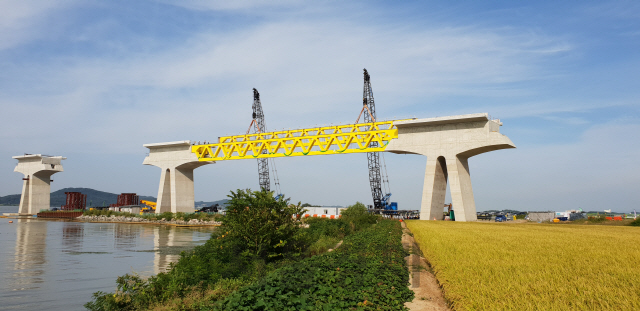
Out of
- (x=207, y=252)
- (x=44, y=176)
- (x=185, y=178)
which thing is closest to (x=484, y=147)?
(x=207, y=252)

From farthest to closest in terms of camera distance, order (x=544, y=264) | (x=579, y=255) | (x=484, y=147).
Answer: (x=484, y=147) < (x=579, y=255) < (x=544, y=264)

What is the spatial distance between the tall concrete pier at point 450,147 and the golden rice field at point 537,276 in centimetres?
2260

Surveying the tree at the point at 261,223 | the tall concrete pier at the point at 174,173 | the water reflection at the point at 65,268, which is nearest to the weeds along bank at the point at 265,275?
the tree at the point at 261,223

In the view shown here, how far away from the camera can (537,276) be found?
455 inches

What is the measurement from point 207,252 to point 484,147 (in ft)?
105

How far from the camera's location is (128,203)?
4035 inches

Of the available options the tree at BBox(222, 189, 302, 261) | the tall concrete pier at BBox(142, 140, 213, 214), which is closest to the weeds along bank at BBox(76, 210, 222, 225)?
the tall concrete pier at BBox(142, 140, 213, 214)

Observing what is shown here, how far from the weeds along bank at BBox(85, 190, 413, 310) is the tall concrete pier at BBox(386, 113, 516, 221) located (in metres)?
23.4

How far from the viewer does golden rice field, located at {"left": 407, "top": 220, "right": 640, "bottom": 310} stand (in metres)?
8.94

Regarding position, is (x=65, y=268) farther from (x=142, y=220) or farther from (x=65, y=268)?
(x=142, y=220)

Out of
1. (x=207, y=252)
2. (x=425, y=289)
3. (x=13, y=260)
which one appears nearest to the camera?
(x=425, y=289)

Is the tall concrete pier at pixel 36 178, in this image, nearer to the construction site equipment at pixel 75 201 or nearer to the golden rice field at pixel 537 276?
the construction site equipment at pixel 75 201

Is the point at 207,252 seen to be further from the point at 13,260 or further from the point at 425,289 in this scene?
the point at 13,260

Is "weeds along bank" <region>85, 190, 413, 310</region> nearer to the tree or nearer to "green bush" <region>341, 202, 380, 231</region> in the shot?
the tree
